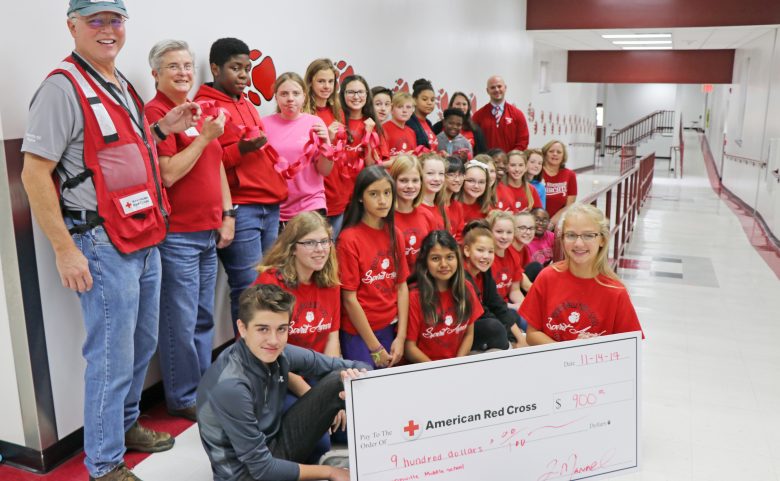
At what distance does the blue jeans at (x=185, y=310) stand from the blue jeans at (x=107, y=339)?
368mm

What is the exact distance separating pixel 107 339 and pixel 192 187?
740mm

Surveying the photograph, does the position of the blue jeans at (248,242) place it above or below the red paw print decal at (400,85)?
below

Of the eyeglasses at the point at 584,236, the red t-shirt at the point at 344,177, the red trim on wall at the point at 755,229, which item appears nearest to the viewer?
the eyeglasses at the point at 584,236

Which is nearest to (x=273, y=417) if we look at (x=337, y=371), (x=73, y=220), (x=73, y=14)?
(x=337, y=371)

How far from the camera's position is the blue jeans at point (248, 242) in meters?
3.07

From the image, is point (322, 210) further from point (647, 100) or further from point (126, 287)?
point (647, 100)

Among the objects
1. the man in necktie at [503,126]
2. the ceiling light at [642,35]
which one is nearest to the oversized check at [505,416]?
the man in necktie at [503,126]

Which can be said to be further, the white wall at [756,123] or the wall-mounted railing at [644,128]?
the wall-mounted railing at [644,128]

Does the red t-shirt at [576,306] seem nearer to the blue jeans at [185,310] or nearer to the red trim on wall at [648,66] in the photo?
the blue jeans at [185,310]

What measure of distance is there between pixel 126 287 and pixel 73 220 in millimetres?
281

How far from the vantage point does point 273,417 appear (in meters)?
2.20

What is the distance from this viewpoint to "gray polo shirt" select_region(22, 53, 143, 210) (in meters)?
2.04

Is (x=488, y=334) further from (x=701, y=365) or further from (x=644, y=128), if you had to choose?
(x=644, y=128)

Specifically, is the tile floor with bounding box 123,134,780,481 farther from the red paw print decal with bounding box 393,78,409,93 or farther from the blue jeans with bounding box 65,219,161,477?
the red paw print decal with bounding box 393,78,409,93
